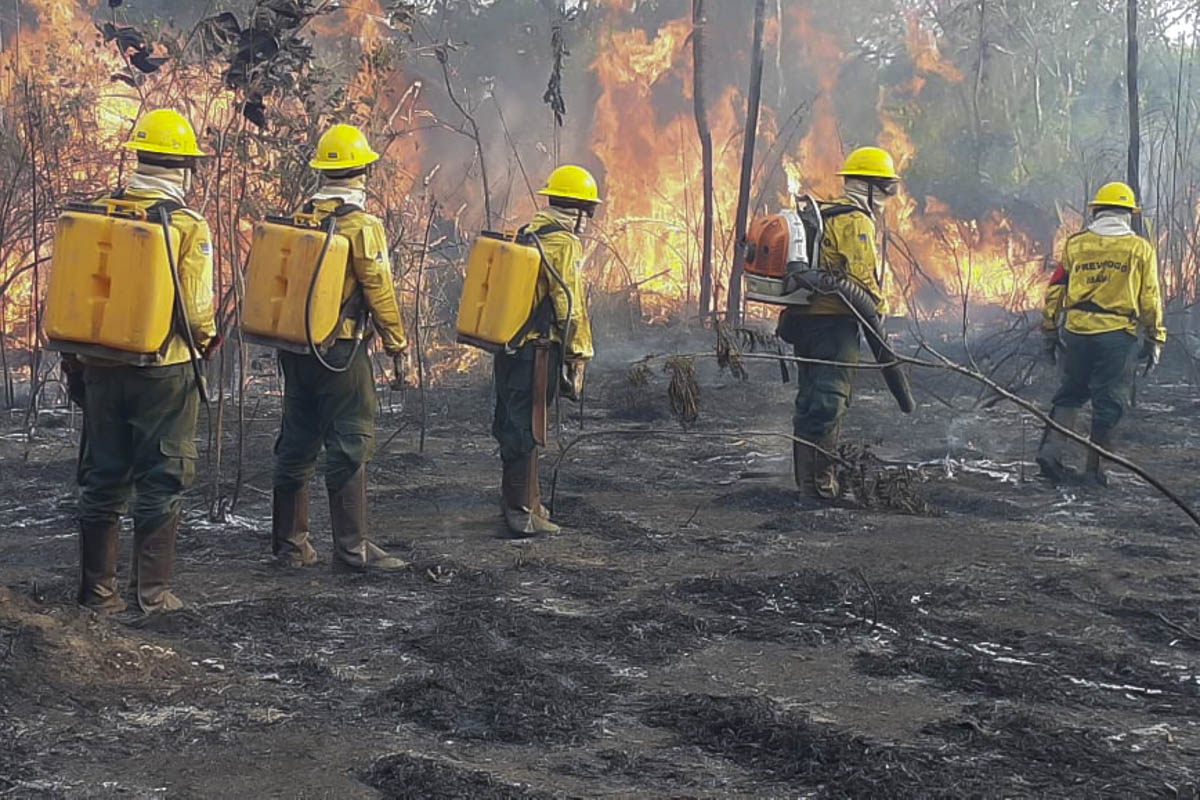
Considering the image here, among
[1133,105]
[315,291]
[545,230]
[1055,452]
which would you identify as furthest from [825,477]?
[1133,105]

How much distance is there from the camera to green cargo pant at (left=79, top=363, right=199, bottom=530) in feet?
16.8

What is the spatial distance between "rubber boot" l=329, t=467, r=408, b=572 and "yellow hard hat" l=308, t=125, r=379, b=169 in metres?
1.39

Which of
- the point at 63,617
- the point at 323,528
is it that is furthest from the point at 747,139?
the point at 63,617

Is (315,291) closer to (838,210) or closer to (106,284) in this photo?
(106,284)

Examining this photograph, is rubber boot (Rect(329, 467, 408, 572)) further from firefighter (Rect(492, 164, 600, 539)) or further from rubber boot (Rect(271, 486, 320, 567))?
firefighter (Rect(492, 164, 600, 539))

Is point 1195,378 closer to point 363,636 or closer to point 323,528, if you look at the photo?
point 323,528

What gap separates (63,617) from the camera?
469cm

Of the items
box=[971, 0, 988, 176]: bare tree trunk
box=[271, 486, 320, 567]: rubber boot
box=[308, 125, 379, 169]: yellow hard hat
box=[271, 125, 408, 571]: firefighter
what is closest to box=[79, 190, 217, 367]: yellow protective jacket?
box=[271, 125, 408, 571]: firefighter

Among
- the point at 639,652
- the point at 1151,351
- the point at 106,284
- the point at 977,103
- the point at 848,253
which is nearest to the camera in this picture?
the point at 106,284

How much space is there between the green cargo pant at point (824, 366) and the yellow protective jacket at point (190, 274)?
3695 millimetres

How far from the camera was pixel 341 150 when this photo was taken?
19.7ft

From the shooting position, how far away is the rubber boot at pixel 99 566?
17.2ft

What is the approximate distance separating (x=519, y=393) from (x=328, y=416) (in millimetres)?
1233

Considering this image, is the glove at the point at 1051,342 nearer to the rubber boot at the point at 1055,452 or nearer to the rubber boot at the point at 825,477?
the rubber boot at the point at 1055,452
